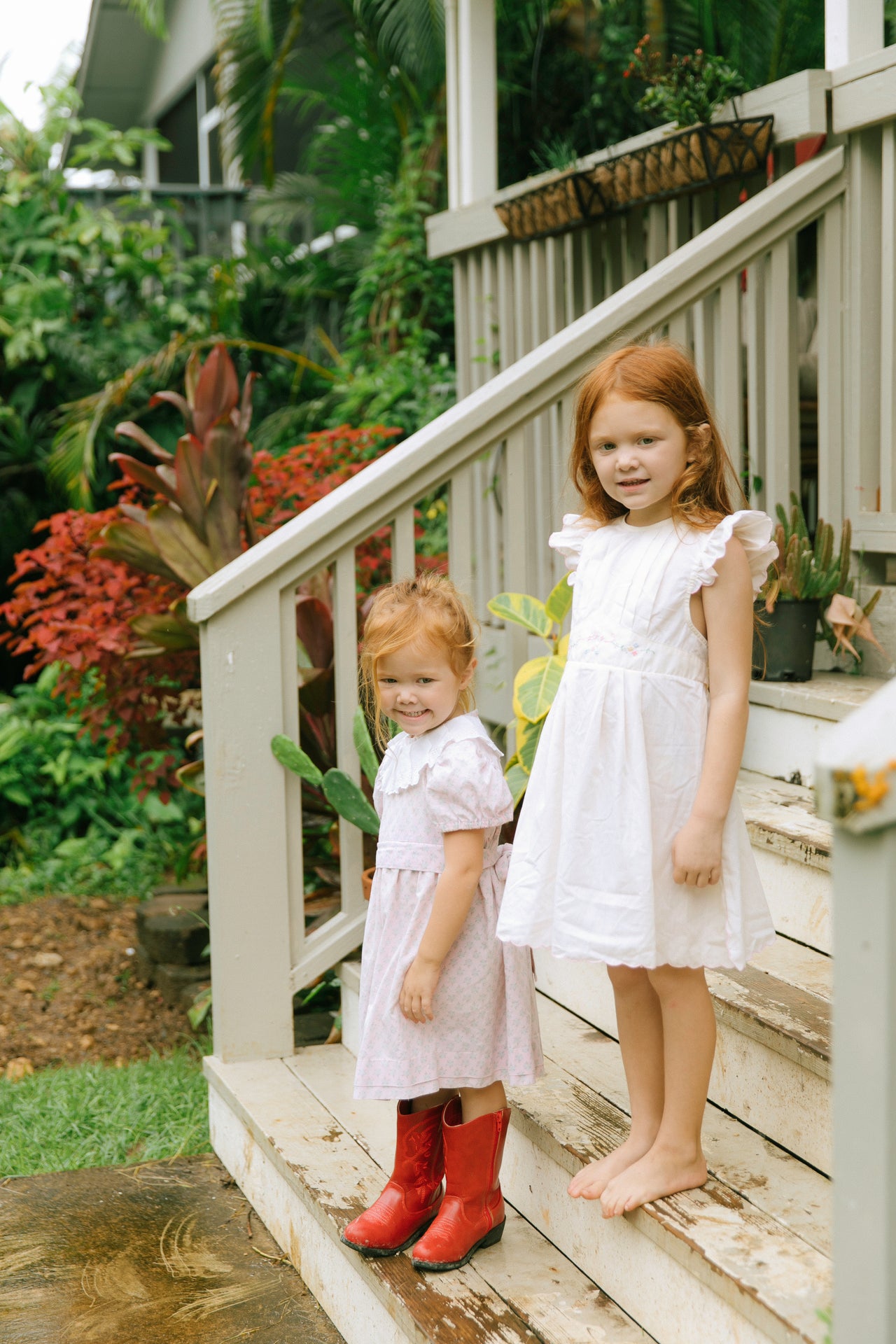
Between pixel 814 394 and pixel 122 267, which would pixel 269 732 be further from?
pixel 122 267

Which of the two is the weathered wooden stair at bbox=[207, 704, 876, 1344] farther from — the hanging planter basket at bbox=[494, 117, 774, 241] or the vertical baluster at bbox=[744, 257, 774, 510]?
the hanging planter basket at bbox=[494, 117, 774, 241]

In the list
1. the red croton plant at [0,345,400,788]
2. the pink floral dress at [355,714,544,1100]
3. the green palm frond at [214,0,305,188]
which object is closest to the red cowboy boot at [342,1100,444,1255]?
the pink floral dress at [355,714,544,1100]

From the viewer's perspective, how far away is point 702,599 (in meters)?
1.92

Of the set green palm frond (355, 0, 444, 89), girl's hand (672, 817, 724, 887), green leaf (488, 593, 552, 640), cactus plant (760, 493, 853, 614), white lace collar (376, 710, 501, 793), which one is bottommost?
girl's hand (672, 817, 724, 887)

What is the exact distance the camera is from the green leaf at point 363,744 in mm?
3018

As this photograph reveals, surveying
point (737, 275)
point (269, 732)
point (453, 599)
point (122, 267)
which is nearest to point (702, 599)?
point (453, 599)

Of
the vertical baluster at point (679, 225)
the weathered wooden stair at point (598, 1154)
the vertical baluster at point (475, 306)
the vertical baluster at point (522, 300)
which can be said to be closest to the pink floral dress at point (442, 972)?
the weathered wooden stair at point (598, 1154)

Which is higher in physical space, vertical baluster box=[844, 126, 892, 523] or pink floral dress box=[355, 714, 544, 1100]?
vertical baluster box=[844, 126, 892, 523]

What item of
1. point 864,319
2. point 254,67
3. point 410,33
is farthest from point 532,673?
point 254,67

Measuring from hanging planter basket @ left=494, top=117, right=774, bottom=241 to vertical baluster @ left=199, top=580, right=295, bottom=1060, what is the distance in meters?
1.65

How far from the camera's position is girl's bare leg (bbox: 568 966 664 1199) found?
2.00 meters

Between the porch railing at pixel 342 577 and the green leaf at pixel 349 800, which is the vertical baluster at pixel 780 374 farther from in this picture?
the green leaf at pixel 349 800

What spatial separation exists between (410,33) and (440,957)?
6.11 metres

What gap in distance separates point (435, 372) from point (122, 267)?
2.02 m
